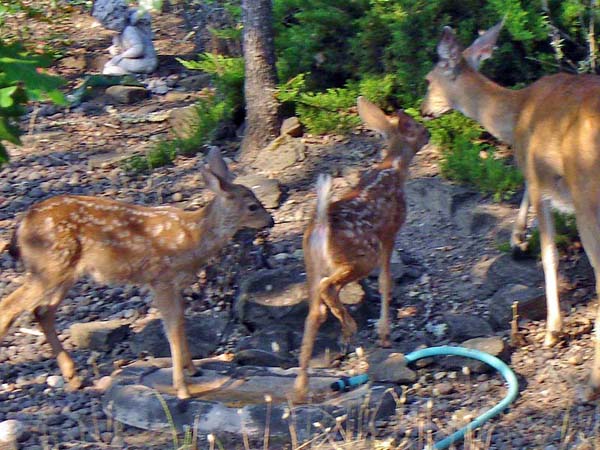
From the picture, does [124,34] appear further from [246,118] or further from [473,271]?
[473,271]

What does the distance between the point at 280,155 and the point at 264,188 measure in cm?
65

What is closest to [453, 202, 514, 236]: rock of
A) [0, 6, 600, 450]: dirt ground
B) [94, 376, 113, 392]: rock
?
[0, 6, 600, 450]: dirt ground

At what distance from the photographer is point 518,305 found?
24.5ft

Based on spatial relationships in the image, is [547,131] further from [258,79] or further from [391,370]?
[258,79]

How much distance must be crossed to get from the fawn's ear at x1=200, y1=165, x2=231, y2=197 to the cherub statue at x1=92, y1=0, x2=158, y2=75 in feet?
20.1

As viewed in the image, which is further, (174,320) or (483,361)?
(174,320)

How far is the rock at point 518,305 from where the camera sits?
7.48 metres

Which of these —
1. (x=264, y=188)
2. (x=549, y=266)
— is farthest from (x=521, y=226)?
(x=264, y=188)

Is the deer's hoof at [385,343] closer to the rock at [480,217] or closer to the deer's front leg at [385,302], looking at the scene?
the deer's front leg at [385,302]

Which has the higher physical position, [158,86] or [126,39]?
[126,39]

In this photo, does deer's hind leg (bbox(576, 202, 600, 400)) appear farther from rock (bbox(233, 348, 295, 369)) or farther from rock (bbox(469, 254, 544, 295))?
rock (bbox(233, 348, 295, 369))

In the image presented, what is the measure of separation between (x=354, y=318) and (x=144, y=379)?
5.26ft

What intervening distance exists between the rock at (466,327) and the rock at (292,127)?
3426 mm

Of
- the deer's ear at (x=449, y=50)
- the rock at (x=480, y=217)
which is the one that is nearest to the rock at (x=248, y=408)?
the rock at (x=480, y=217)
